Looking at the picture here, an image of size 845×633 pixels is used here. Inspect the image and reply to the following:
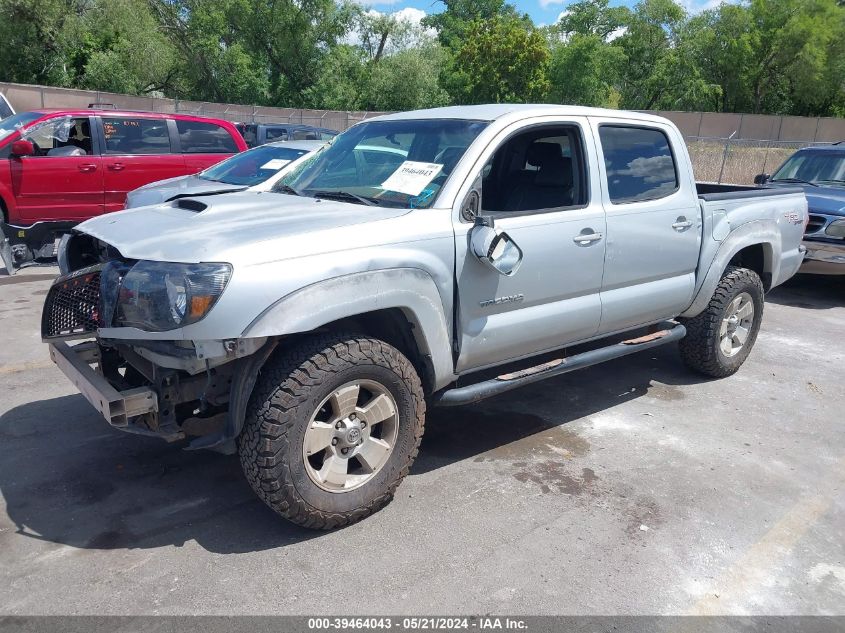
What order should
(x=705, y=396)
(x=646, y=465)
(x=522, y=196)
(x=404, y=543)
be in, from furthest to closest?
(x=705, y=396) < (x=522, y=196) < (x=646, y=465) < (x=404, y=543)

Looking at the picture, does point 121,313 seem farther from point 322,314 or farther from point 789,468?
point 789,468

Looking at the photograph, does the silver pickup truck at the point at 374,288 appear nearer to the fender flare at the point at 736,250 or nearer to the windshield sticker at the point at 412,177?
the windshield sticker at the point at 412,177

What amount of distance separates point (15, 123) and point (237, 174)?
130 inches

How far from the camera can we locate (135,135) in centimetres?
1013

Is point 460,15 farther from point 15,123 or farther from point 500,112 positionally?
point 500,112

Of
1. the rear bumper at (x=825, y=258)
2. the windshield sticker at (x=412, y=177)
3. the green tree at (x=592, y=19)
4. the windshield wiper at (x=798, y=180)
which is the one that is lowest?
the rear bumper at (x=825, y=258)

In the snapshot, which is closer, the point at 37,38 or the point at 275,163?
the point at 275,163

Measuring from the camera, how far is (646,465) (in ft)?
14.3

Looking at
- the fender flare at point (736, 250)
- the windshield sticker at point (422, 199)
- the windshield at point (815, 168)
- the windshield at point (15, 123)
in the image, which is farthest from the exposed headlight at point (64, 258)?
the windshield at point (815, 168)

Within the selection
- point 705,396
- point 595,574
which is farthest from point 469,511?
point 705,396

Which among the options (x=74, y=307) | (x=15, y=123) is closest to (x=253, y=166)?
(x=15, y=123)

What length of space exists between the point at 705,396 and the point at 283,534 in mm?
3597

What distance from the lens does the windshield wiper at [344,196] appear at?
3.91 meters

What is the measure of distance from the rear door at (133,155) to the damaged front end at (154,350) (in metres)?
6.69
